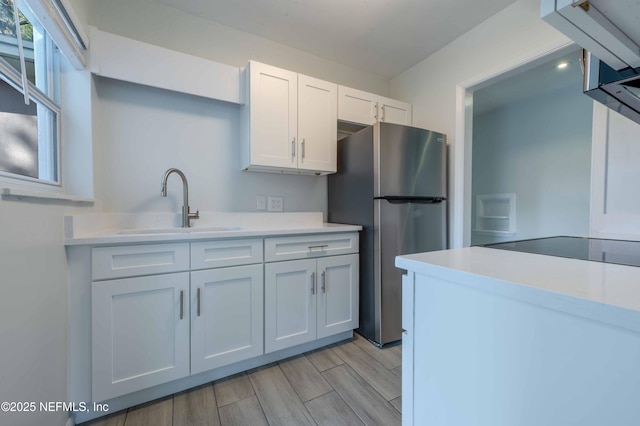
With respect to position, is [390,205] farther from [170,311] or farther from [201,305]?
[170,311]

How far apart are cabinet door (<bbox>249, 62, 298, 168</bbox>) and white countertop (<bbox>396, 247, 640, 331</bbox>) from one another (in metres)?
1.41

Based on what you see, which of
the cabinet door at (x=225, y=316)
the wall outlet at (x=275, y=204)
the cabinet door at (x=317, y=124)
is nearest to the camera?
the cabinet door at (x=225, y=316)

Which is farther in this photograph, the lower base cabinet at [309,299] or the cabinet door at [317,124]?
the cabinet door at [317,124]

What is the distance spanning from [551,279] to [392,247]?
1.41 meters

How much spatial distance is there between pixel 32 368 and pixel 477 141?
457 cm

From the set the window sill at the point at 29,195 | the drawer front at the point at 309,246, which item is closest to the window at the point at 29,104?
the window sill at the point at 29,195

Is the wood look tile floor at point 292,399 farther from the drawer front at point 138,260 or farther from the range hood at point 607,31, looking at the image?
the range hood at point 607,31

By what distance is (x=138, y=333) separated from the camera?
1239 mm

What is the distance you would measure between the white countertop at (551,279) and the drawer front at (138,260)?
1.17m

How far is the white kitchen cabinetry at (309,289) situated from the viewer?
159 centimetres

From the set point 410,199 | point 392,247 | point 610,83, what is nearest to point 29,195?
point 610,83

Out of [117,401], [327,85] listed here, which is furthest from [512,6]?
[117,401]

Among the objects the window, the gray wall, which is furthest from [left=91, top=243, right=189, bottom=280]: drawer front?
the gray wall

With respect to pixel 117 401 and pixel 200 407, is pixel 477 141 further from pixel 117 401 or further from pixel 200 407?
pixel 117 401
